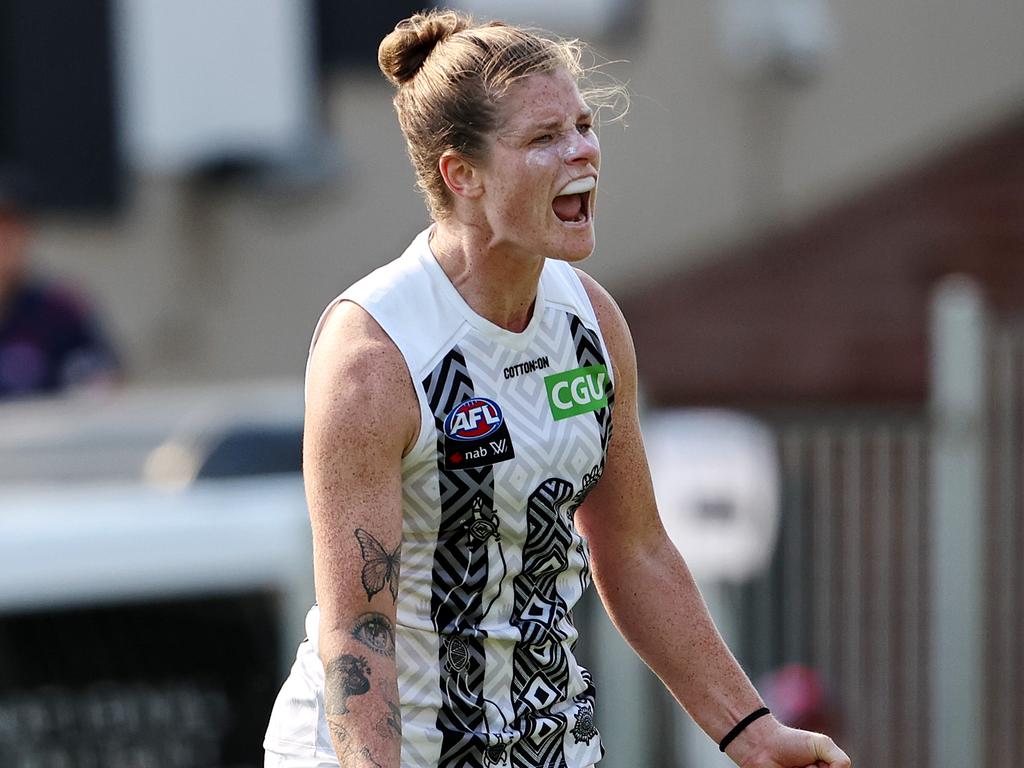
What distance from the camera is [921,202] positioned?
1169cm

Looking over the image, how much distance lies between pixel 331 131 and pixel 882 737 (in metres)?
5.02

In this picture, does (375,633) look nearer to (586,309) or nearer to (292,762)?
(292,762)

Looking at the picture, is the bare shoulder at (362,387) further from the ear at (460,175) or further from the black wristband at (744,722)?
the black wristband at (744,722)

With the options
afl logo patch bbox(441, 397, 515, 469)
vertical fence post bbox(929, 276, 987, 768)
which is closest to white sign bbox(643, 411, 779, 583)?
vertical fence post bbox(929, 276, 987, 768)

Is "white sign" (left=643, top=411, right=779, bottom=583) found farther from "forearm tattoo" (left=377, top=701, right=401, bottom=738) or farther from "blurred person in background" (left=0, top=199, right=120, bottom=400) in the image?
"forearm tattoo" (left=377, top=701, right=401, bottom=738)

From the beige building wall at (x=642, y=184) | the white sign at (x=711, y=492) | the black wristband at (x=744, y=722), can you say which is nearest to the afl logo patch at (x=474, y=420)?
the black wristband at (x=744, y=722)

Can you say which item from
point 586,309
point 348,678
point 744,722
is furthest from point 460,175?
point 744,722

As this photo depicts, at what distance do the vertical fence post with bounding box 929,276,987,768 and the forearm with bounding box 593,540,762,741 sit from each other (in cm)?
387

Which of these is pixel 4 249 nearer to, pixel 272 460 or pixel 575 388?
pixel 272 460

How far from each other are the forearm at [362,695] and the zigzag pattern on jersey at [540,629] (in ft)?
0.82

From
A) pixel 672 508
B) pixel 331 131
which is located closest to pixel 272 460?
pixel 672 508

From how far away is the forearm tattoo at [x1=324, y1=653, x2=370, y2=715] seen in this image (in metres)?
2.77

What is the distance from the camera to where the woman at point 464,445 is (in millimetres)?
2797

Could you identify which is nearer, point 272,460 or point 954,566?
point 272,460
